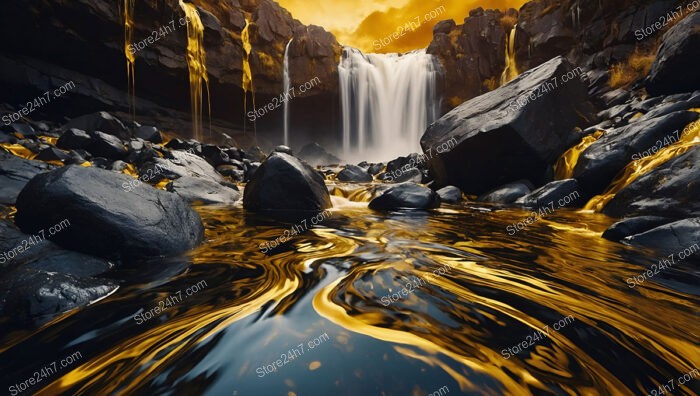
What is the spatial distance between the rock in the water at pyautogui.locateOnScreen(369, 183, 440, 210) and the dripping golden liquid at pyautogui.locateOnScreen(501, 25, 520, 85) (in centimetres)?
2076

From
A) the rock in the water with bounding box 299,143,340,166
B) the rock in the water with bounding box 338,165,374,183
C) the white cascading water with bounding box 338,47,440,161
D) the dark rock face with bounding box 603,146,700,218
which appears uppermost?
the white cascading water with bounding box 338,47,440,161

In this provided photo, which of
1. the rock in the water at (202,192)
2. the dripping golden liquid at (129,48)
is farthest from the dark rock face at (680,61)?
the dripping golden liquid at (129,48)

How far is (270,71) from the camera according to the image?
23.2 meters

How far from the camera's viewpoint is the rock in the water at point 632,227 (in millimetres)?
3402

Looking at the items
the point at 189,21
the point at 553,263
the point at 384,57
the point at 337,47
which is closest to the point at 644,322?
the point at 553,263

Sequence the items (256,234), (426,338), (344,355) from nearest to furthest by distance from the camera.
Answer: (344,355)
(426,338)
(256,234)

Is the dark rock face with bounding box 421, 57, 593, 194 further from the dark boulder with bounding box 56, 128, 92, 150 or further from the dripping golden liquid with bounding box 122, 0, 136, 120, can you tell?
the dripping golden liquid with bounding box 122, 0, 136, 120

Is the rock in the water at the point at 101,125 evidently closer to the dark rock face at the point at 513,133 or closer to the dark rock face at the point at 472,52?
the dark rock face at the point at 513,133

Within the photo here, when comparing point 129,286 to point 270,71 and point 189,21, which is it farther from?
point 270,71

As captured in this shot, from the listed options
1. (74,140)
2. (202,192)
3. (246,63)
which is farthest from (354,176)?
(246,63)

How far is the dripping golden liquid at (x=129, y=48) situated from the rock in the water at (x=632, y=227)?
835 inches

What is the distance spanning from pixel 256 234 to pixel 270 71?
73.3ft

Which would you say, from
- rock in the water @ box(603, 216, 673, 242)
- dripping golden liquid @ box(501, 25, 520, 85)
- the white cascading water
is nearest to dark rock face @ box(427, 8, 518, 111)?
dripping golden liquid @ box(501, 25, 520, 85)

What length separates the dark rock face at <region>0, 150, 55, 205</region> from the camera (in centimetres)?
460
